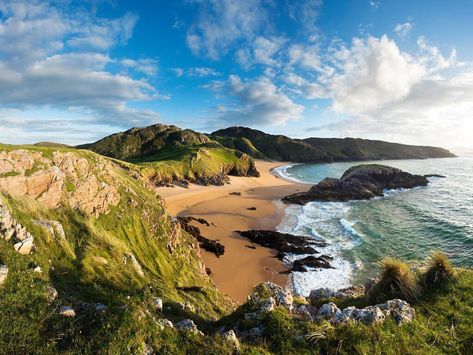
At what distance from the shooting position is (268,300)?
9.59 meters

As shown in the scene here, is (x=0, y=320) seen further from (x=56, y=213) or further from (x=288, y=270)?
(x=288, y=270)

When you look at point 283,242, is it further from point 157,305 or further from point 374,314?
point 157,305

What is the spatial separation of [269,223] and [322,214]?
36.3ft

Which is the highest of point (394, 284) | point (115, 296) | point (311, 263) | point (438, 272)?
point (438, 272)

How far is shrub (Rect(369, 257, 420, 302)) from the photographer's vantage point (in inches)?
411

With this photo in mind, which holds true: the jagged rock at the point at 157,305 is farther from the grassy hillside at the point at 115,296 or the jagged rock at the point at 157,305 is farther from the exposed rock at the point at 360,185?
the exposed rock at the point at 360,185

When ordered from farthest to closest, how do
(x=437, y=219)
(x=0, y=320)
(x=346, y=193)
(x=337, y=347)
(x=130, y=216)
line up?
1. (x=346, y=193)
2. (x=437, y=219)
3. (x=130, y=216)
4. (x=337, y=347)
5. (x=0, y=320)

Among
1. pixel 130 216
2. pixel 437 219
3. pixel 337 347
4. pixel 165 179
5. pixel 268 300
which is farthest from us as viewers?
pixel 165 179

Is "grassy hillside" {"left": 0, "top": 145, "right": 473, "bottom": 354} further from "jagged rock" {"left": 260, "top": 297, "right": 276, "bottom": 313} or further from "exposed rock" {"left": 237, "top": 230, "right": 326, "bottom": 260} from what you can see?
"exposed rock" {"left": 237, "top": 230, "right": 326, "bottom": 260}

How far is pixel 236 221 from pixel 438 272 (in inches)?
1252

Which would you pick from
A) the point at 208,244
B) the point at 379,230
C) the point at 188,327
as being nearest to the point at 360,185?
the point at 379,230

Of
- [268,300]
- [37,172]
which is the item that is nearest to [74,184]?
[37,172]

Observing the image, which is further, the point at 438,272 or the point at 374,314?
the point at 438,272

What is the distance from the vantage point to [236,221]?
4175 centimetres
